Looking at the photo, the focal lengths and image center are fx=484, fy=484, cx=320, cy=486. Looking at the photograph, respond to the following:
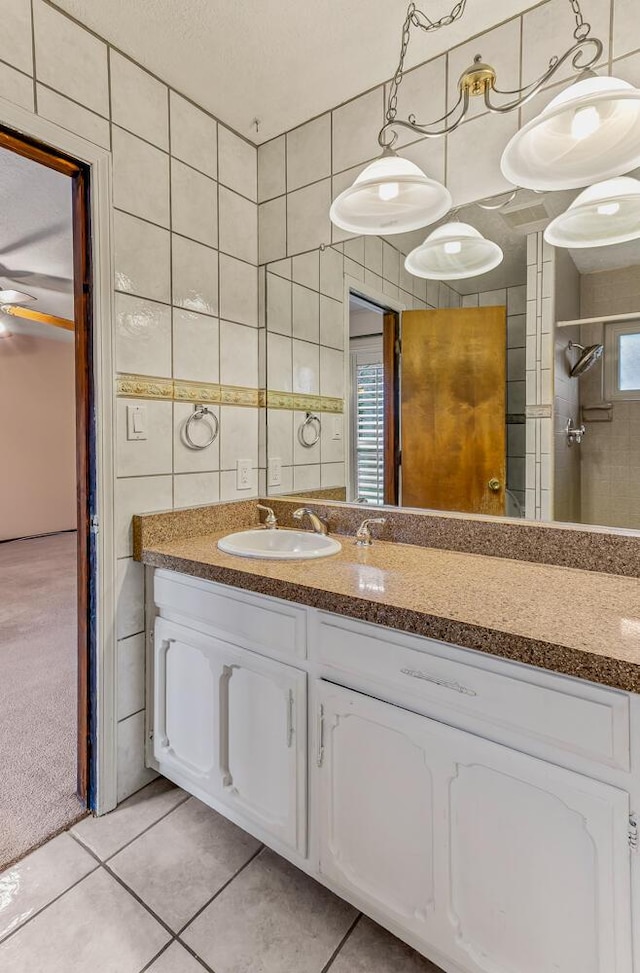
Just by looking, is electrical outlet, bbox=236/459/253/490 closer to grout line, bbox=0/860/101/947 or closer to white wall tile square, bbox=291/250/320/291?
white wall tile square, bbox=291/250/320/291

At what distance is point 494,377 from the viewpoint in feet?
4.79

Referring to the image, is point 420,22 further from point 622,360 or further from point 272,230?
point 622,360

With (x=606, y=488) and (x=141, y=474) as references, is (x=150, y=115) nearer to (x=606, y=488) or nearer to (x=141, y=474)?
(x=141, y=474)

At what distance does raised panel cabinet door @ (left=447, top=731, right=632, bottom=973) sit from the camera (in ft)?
2.59

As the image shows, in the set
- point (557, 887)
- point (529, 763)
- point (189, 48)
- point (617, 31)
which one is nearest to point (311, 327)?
point (189, 48)

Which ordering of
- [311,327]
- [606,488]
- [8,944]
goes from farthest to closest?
[311,327] < [606,488] < [8,944]

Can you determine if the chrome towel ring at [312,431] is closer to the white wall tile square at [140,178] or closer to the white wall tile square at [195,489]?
the white wall tile square at [195,489]

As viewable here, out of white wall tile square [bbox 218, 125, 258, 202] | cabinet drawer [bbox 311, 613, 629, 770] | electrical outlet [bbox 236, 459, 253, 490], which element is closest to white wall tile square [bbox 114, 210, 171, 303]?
white wall tile square [bbox 218, 125, 258, 202]

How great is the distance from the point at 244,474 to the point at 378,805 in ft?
4.01

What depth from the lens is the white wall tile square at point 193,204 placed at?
1625 millimetres

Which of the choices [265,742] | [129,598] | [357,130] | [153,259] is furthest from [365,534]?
[357,130]

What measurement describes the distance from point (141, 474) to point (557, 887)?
4.65 feet

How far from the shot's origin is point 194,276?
5.56 feet

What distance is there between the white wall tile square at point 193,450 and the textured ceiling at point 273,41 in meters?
1.04
